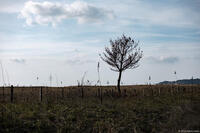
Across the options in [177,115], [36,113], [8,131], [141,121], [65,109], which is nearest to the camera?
[177,115]

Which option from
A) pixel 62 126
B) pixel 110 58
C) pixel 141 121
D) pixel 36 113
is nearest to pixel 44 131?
pixel 62 126

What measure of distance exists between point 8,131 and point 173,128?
19.2 ft

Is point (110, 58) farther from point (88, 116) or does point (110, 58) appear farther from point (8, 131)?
point (8, 131)

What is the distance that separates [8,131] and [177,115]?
603cm

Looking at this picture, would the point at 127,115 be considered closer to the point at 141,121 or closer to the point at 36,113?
the point at 141,121

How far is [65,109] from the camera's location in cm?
1236

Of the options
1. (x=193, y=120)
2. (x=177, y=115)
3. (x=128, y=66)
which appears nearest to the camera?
(x=193, y=120)

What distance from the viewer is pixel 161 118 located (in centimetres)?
1105

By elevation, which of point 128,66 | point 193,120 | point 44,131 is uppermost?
point 128,66

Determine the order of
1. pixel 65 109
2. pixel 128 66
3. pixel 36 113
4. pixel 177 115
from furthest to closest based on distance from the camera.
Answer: pixel 128 66 → pixel 65 109 → pixel 36 113 → pixel 177 115

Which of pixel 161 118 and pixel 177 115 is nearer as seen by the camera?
pixel 177 115

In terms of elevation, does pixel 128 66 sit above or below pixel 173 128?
above

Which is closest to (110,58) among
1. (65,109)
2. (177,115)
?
(65,109)

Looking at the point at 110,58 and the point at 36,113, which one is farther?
the point at 110,58
